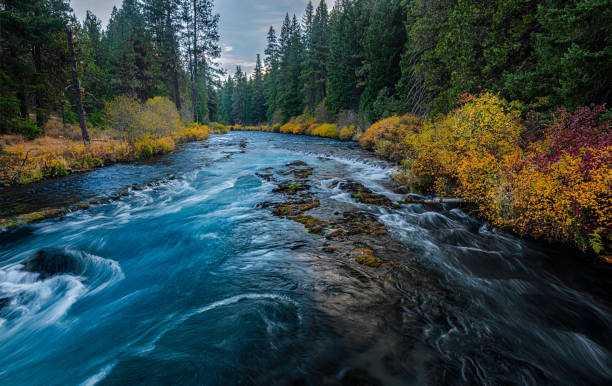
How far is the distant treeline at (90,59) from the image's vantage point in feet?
48.3

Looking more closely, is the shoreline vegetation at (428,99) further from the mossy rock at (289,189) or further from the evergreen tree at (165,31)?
the mossy rock at (289,189)

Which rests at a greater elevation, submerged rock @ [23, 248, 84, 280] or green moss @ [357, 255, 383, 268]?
green moss @ [357, 255, 383, 268]

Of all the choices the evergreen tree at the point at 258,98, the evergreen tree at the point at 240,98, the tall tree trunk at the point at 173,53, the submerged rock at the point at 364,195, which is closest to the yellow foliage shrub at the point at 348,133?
the submerged rock at the point at 364,195

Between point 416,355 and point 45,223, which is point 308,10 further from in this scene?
point 416,355

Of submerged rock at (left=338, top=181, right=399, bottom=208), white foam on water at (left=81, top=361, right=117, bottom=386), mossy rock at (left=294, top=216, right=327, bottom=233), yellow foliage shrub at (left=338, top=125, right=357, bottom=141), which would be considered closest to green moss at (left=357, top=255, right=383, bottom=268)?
mossy rock at (left=294, top=216, right=327, bottom=233)

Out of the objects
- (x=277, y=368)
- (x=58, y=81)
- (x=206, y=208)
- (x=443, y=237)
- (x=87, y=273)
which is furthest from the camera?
(x=58, y=81)

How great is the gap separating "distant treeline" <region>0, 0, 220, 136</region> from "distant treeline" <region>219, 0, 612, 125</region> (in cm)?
1765

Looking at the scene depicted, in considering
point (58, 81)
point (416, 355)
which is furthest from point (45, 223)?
point (58, 81)

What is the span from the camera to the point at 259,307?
152 inches

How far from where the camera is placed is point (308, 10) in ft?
166

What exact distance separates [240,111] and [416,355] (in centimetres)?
7803

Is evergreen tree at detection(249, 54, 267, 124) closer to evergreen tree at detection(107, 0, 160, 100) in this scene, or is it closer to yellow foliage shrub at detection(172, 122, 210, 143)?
evergreen tree at detection(107, 0, 160, 100)

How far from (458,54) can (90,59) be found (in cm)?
3387

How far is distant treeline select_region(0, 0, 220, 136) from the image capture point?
48.3 ft
